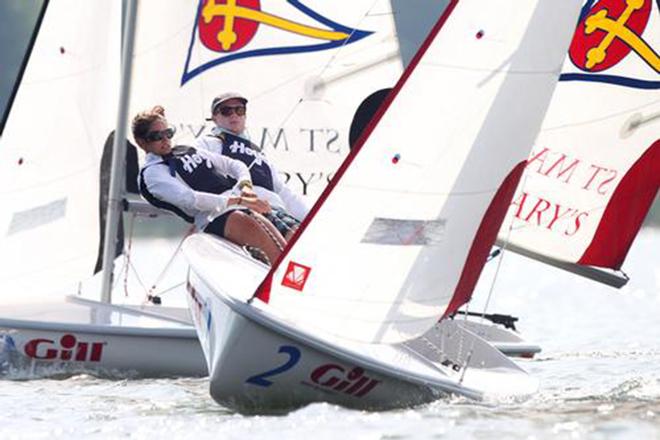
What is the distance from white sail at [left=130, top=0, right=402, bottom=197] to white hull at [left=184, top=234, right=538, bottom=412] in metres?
4.07

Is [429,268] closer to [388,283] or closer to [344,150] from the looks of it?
[388,283]

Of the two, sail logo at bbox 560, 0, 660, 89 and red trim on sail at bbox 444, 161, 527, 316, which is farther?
sail logo at bbox 560, 0, 660, 89

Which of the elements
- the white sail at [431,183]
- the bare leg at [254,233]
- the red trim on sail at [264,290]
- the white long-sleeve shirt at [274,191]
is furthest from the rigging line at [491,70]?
the white long-sleeve shirt at [274,191]

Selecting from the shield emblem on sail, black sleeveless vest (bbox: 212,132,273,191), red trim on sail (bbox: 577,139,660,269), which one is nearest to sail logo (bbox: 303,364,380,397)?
black sleeveless vest (bbox: 212,132,273,191)

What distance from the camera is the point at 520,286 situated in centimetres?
2245

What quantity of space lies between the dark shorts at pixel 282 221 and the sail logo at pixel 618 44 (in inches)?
110

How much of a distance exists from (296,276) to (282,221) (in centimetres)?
174

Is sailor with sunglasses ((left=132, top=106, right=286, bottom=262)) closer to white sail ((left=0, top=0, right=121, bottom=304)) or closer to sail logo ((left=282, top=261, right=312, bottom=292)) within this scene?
sail logo ((left=282, top=261, right=312, bottom=292))

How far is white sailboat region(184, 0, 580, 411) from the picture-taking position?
7.25 metres

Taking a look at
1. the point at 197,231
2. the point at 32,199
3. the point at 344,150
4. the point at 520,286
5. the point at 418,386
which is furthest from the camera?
the point at 520,286

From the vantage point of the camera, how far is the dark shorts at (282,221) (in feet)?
29.7

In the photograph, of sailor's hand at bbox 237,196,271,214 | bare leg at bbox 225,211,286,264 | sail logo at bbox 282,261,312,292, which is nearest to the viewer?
sail logo at bbox 282,261,312,292

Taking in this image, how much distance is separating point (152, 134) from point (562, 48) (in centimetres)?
236

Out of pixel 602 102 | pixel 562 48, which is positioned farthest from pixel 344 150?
pixel 562 48
